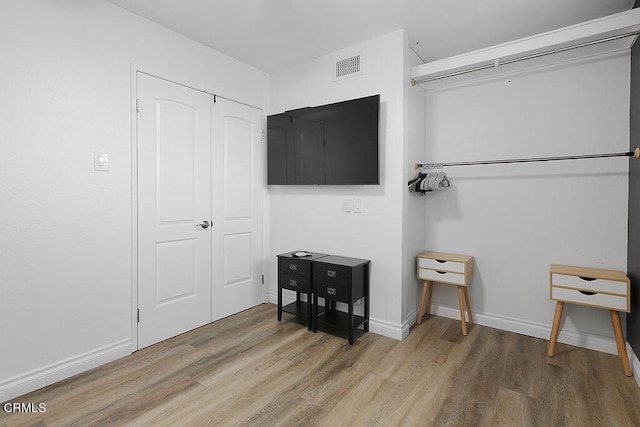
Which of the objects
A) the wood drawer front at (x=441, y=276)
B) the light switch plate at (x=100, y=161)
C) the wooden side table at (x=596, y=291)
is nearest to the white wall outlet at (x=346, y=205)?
the wood drawer front at (x=441, y=276)

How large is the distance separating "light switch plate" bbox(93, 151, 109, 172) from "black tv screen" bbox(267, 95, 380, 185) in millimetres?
1585

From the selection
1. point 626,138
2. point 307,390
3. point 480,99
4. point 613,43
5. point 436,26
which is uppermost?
point 436,26

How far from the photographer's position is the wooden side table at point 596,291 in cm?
226

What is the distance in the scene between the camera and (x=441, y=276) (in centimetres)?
298

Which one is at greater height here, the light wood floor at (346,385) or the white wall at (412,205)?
the white wall at (412,205)

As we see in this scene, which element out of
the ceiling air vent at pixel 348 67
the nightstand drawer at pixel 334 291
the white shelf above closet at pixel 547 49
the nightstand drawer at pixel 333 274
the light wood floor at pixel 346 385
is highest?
the ceiling air vent at pixel 348 67

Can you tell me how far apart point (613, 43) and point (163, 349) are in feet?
13.9

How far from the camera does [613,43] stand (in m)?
2.48

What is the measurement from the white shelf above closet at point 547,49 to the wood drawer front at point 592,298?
5.72ft

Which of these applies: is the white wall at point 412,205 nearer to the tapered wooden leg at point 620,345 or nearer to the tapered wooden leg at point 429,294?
the tapered wooden leg at point 429,294

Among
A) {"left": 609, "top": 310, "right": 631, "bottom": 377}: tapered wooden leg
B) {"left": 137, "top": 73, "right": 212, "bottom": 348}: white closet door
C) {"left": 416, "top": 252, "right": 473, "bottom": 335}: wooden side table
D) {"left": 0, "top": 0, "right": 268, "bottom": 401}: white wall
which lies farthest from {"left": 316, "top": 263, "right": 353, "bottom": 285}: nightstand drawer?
{"left": 609, "top": 310, "right": 631, "bottom": 377}: tapered wooden leg

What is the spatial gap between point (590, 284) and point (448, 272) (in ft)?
3.24

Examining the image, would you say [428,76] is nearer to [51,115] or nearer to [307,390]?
[307,390]

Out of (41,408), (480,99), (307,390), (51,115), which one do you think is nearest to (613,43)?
(480,99)
